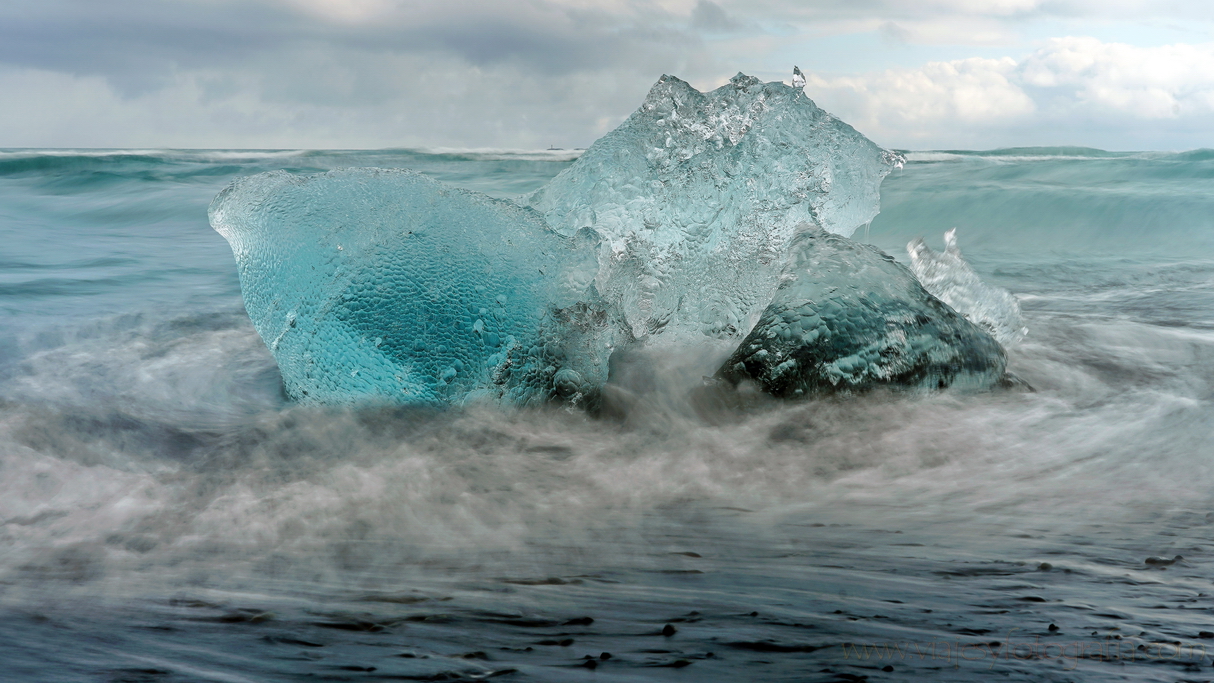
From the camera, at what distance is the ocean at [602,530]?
1.23 meters

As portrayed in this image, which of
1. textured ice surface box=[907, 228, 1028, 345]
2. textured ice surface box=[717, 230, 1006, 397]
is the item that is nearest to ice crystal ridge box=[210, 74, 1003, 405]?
textured ice surface box=[717, 230, 1006, 397]

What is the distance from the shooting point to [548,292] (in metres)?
2.43

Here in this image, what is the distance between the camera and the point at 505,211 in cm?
256

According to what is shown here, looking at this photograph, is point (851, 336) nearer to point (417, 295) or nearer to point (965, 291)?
point (965, 291)

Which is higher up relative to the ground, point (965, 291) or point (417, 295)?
point (965, 291)

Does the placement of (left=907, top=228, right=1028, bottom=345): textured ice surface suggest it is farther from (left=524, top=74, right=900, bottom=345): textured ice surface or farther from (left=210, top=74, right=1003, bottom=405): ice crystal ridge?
(left=210, top=74, right=1003, bottom=405): ice crystal ridge

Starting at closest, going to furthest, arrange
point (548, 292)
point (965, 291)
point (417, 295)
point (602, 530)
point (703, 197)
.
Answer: point (602, 530)
point (417, 295)
point (548, 292)
point (703, 197)
point (965, 291)

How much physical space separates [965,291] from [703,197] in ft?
3.97

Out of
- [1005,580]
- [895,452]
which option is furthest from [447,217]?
[1005,580]

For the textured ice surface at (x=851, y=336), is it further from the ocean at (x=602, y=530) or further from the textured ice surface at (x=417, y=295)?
the textured ice surface at (x=417, y=295)

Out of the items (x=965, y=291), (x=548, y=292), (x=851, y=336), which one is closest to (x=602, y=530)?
(x=548, y=292)

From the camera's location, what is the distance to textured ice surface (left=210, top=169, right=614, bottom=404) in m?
2.33

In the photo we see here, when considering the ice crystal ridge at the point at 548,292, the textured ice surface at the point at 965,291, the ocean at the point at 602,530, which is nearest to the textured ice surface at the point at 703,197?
the ice crystal ridge at the point at 548,292

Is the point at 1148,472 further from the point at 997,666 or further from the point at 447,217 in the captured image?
the point at 447,217
